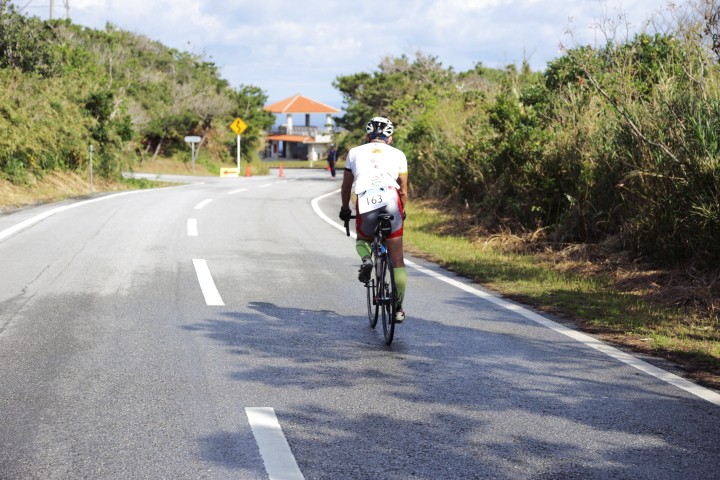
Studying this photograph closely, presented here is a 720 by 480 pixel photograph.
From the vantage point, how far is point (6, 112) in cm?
1961

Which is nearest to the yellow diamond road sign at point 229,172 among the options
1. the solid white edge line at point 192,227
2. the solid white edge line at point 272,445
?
the solid white edge line at point 192,227

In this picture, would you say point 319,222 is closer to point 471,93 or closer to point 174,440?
point 471,93

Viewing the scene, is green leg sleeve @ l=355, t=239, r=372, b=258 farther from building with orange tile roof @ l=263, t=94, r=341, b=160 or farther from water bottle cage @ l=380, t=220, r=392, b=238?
building with orange tile roof @ l=263, t=94, r=341, b=160

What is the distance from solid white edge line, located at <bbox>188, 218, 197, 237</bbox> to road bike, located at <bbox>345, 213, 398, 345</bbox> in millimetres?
7087

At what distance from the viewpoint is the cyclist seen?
577 centimetres

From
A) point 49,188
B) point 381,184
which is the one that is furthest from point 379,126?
point 49,188

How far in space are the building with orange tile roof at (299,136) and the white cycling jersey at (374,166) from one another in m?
74.8

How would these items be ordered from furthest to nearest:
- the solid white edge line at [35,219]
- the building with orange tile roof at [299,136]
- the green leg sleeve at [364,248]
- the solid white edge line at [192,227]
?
the building with orange tile roof at [299,136], the solid white edge line at [192,227], the solid white edge line at [35,219], the green leg sleeve at [364,248]

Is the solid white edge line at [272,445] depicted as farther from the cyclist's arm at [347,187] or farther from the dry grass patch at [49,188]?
the dry grass patch at [49,188]

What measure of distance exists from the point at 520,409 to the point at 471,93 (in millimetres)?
17121

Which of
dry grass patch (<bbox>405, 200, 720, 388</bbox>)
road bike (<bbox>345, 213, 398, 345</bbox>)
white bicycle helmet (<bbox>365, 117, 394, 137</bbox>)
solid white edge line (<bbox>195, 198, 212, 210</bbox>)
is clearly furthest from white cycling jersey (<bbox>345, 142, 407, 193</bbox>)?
solid white edge line (<bbox>195, 198, 212, 210</bbox>)

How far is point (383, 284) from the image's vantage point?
5914 millimetres

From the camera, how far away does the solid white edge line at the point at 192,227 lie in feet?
41.8

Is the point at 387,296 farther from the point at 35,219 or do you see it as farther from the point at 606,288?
the point at 35,219
